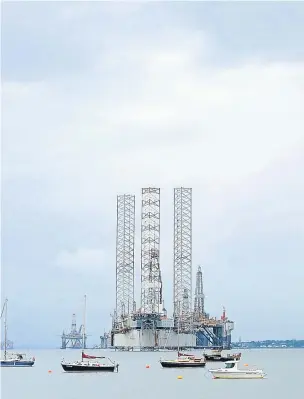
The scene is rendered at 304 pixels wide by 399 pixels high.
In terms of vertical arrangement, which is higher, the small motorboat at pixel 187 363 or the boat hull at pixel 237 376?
the small motorboat at pixel 187 363

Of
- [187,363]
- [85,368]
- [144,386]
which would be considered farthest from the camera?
[187,363]

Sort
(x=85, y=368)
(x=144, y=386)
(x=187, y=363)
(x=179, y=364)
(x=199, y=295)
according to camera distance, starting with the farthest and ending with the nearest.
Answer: (x=199, y=295) < (x=179, y=364) < (x=187, y=363) < (x=85, y=368) < (x=144, y=386)

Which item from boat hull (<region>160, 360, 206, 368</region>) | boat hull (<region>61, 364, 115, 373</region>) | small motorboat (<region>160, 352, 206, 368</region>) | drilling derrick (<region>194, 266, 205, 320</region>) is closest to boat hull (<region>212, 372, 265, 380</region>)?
boat hull (<region>61, 364, 115, 373</region>)

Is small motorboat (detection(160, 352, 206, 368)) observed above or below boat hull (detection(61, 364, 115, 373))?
above

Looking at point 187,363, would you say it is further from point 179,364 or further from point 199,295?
point 199,295

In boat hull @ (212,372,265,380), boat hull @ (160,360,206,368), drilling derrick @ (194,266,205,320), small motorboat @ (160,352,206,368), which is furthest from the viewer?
drilling derrick @ (194,266,205,320)

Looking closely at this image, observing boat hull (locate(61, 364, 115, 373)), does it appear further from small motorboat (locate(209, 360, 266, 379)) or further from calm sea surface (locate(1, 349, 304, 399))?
small motorboat (locate(209, 360, 266, 379))

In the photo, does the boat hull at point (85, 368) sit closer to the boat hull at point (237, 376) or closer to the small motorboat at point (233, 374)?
the small motorboat at point (233, 374)

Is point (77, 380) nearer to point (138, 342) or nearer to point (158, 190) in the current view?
point (158, 190)

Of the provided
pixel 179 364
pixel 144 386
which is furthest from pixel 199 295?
pixel 144 386

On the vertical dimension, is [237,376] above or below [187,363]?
below

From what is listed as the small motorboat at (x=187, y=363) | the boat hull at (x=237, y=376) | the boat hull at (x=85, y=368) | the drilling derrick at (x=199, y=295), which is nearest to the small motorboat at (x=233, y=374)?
the boat hull at (x=237, y=376)

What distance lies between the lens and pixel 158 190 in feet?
435

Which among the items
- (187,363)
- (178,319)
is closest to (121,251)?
(178,319)
